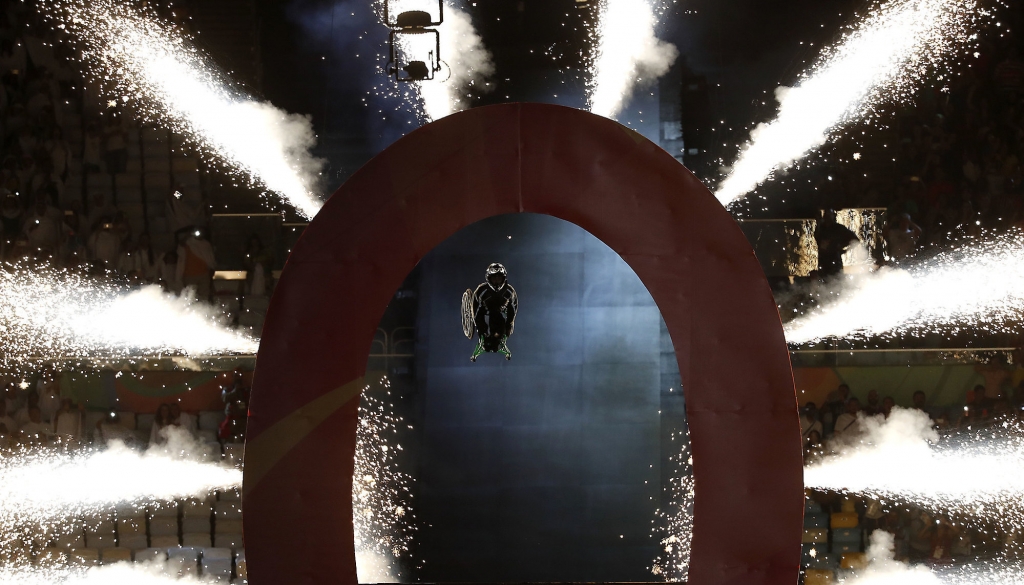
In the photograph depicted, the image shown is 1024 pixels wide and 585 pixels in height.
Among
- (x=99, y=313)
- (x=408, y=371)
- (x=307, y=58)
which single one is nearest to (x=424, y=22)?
(x=307, y=58)

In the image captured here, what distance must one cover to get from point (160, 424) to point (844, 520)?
562 cm

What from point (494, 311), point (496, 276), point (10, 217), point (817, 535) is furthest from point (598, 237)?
point (10, 217)

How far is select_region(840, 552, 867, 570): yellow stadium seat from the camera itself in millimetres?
6754

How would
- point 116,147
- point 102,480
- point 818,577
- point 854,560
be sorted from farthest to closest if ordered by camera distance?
point 116,147 → point 102,480 → point 854,560 → point 818,577

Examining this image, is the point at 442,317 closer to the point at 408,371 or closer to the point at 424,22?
the point at 408,371

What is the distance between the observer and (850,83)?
7.28m

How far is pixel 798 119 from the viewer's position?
716 centimetres

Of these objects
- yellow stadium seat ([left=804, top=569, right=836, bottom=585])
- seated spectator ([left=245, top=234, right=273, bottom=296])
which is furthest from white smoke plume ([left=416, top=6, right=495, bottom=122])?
yellow stadium seat ([left=804, top=569, right=836, bottom=585])

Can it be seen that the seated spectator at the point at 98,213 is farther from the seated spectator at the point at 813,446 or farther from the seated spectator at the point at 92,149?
the seated spectator at the point at 813,446

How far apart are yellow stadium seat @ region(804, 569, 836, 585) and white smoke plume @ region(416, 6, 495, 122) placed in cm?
460

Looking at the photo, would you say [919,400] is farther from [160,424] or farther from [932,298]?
[160,424]

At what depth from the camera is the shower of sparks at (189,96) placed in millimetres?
7195

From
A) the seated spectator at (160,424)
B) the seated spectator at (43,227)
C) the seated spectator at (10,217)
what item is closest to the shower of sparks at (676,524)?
the seated spectator at (160,424)

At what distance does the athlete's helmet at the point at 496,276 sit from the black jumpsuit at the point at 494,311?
0.08ft
